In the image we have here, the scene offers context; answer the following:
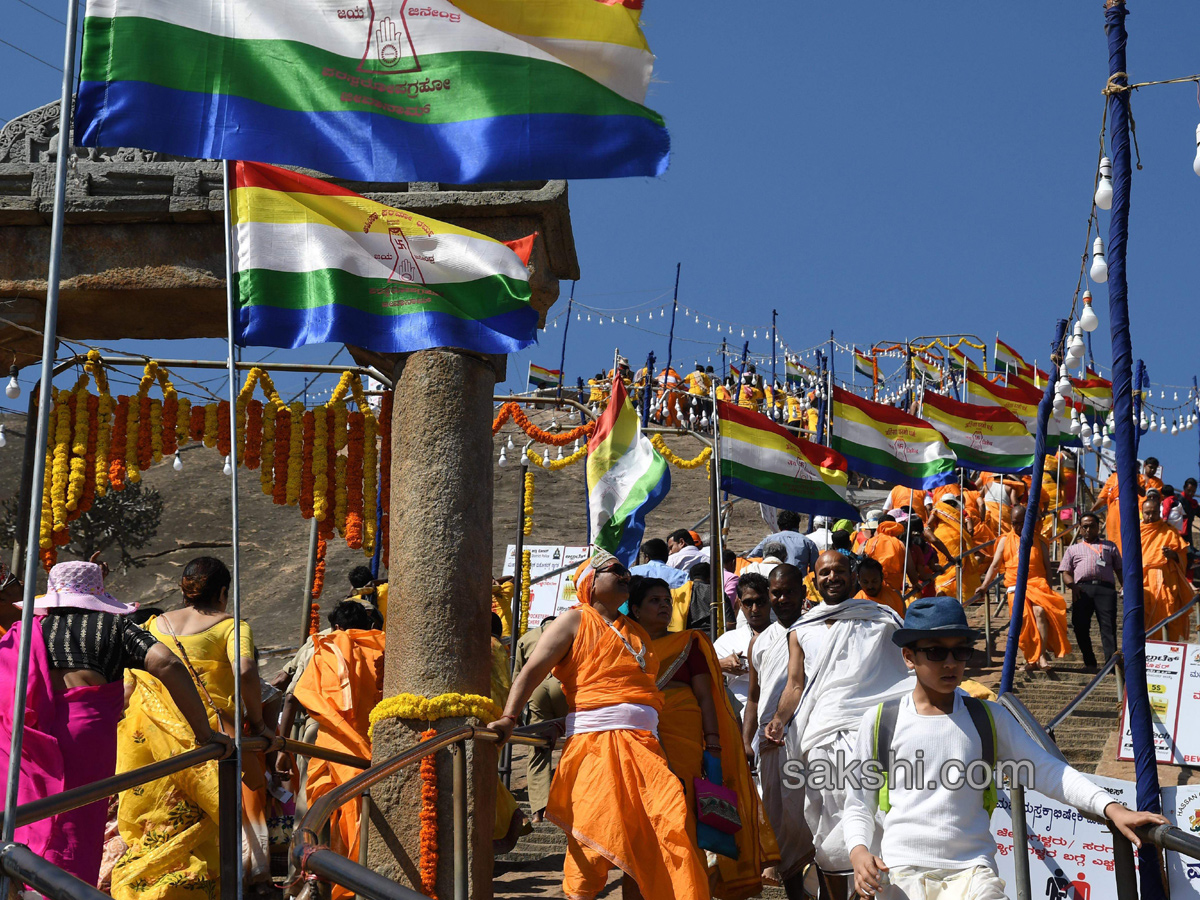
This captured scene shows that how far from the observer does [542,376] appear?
35969 mm

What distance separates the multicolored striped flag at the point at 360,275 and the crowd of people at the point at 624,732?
1363mm

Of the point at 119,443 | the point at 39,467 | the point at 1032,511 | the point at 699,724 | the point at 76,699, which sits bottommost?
the point at 699,724

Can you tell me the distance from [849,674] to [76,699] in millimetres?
3764

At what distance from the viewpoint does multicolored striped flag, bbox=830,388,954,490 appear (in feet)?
45.6

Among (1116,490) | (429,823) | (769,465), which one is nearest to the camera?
(429,823)

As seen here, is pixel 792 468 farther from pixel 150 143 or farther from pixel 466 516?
pixel 150 143

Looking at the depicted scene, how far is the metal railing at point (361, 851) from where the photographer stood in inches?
121

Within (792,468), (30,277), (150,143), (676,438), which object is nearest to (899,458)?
(792,468)

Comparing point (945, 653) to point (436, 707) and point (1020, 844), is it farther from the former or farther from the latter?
point (436, 707)

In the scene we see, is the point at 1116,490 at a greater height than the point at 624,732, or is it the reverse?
the point at 1116,490

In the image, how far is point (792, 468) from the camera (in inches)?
505

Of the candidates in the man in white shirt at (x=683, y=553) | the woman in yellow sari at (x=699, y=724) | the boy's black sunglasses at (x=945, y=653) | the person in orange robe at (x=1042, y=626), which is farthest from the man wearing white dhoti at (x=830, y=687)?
the person in orange robe at (x=1042, y=626)

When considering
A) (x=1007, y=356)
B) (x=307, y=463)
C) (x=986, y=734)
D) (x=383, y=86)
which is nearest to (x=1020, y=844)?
(x=986, y=734)

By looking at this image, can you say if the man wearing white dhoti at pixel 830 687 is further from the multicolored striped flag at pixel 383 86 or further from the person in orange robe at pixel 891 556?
the person in orange robe at pixel 891 556
